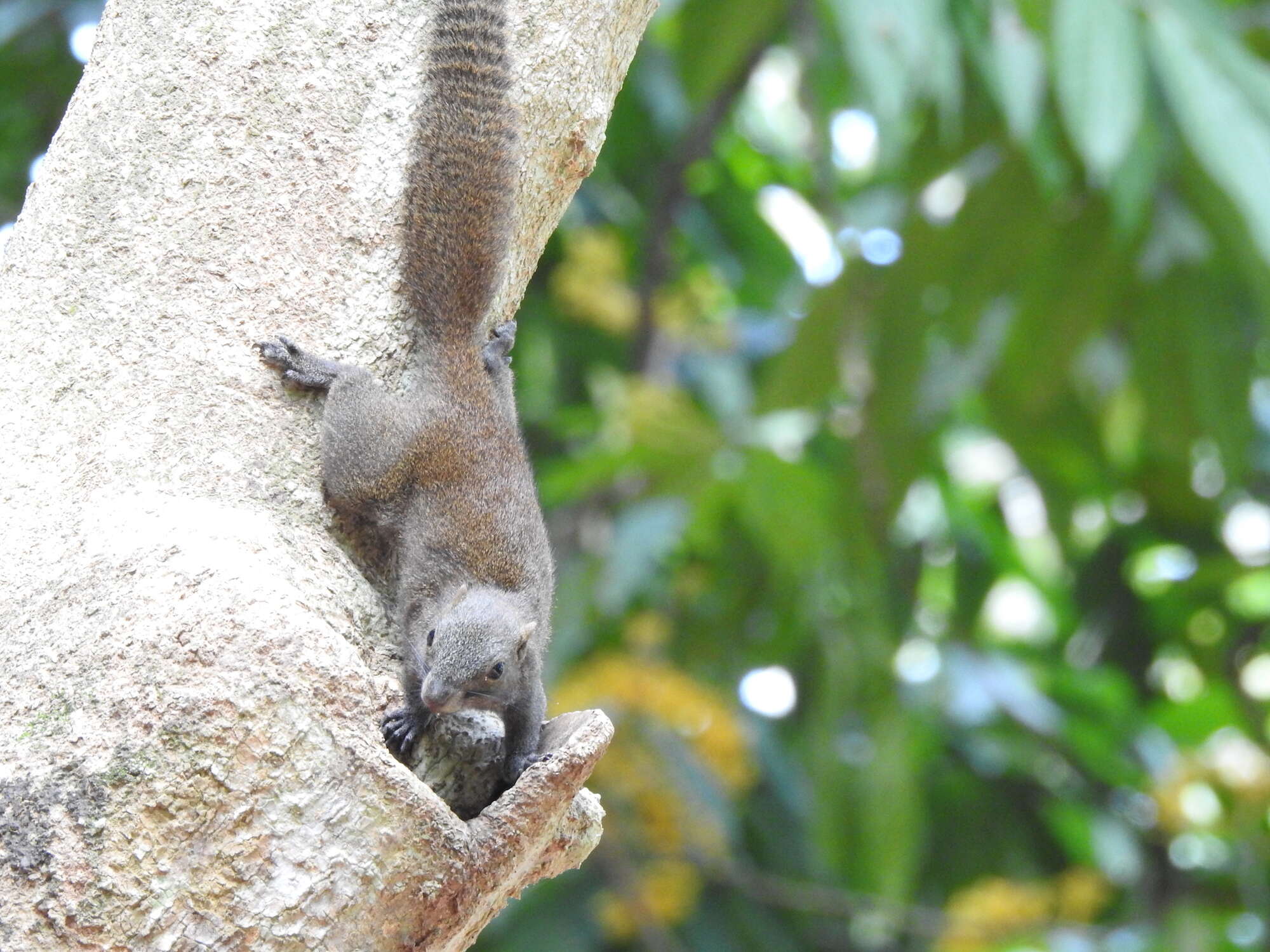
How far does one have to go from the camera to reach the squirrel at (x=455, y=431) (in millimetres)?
2525

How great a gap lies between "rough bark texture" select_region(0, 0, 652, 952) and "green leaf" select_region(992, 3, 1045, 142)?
1.36m

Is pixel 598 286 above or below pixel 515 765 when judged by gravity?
below

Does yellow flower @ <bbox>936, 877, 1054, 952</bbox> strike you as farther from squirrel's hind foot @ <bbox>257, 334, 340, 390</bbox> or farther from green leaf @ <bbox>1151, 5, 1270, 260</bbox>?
squirrel's hind foot @ <bbox>257, 334, 340, 390</bbox>

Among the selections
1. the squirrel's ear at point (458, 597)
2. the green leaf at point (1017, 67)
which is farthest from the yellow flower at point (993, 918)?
the squirrel's ear at point (458, 597)

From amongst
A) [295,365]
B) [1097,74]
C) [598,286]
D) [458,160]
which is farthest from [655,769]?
[295,365]

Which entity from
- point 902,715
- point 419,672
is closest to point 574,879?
point 902,715

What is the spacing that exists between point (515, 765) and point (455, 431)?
0.77 meters

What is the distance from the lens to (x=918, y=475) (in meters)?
5.37

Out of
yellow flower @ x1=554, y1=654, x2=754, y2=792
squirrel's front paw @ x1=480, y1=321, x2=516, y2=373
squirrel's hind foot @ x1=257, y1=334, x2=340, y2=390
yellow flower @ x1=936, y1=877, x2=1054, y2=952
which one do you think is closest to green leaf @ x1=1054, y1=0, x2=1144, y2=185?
squirrel's front paw @ x1=480, y1=321, x2=516, y2=373

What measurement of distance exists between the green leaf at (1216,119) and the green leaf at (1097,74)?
0.09 meters

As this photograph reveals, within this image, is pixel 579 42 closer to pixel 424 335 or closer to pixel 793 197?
pixel 424 335

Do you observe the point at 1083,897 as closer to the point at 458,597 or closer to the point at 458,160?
the point at 458,597

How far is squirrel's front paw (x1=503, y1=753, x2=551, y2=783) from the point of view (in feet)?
7.64

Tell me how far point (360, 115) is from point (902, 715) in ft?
11.8
